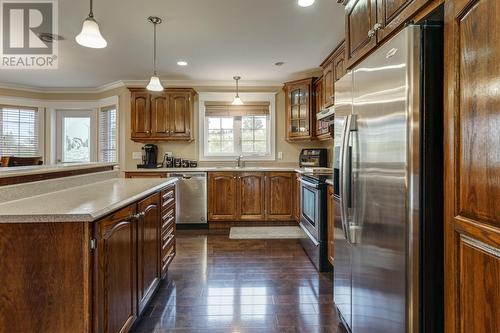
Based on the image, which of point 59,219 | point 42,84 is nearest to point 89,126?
point 42,84

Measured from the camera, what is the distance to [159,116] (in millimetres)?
4781

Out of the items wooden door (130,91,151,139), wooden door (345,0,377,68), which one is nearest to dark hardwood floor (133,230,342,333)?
wooden door (345,0,377,68)

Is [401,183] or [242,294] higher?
[401,183]

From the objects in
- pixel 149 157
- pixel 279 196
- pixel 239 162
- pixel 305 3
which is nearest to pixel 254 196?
pixel 279 196

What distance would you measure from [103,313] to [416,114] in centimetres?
165

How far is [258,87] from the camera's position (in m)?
5.16

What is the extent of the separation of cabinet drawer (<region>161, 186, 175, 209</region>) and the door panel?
2.16m

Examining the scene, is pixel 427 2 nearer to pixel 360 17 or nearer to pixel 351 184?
pixel 360 17

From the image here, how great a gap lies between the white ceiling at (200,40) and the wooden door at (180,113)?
0.34 metres

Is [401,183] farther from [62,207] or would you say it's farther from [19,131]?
[19,131]

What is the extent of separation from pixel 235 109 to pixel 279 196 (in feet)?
5.80

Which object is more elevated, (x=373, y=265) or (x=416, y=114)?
(x=416, y=114)

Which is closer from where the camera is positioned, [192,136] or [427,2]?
[427,2]

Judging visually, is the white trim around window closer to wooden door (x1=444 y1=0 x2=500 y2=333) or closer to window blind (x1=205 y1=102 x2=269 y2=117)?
window blind (x1=205 y1=102 x2=269 y2=117)
